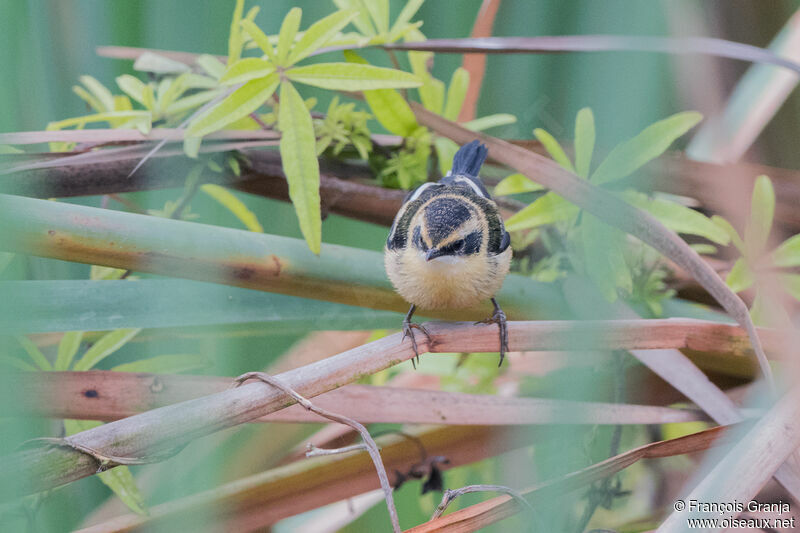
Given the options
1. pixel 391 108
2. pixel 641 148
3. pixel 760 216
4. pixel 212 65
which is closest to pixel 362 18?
pixel 391 108

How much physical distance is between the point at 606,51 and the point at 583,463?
504mm

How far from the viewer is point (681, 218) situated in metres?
1.04

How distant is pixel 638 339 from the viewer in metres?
0.83

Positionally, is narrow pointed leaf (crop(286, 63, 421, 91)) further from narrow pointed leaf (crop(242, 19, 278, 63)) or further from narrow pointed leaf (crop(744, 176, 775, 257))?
narrow pointed leaf (crop(744, 176, 775, 257))

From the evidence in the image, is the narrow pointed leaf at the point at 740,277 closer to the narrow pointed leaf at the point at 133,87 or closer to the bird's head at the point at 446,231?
the bird's head at the point at 446,231

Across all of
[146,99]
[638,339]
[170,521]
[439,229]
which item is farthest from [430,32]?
[170,521]

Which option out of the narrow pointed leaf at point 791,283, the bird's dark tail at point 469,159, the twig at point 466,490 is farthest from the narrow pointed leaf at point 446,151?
the twig at point 466,490

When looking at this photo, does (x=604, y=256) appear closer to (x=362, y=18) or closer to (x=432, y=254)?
(x=432, y=254)

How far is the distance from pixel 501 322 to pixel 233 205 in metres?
0.45

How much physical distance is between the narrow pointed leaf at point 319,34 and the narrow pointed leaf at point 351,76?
21mm

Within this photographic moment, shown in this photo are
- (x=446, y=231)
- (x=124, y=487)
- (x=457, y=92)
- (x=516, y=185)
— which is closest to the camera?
(x=124, y=487)

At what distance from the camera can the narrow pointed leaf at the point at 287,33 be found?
874mm

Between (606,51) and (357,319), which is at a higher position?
(606,51)

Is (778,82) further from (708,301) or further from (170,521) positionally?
(170,521)
